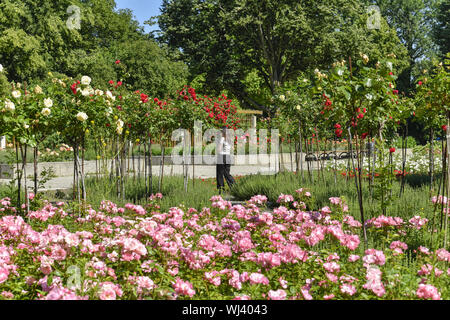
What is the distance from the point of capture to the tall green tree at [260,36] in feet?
70.7

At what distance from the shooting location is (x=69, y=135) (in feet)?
17.8

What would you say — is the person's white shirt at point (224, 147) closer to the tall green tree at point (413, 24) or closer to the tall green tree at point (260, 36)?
the tall green tree at point (260, 36)

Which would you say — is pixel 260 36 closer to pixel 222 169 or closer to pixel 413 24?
pixel 222 169

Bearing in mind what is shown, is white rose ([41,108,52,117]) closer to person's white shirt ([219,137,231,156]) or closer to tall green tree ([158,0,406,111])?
person's white shirt ([219,137,231,156])

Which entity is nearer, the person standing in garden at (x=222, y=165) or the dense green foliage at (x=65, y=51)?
the person standing in garden at (x=222, y=165)

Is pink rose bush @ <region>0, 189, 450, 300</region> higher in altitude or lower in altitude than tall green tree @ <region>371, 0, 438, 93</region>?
lower

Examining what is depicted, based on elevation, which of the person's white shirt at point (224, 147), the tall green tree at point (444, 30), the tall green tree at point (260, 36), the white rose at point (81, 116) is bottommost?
the person's white shirt at point (224, 147)

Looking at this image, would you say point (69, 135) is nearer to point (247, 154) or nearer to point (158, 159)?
point (158, 159)

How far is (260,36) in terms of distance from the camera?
2364 cm

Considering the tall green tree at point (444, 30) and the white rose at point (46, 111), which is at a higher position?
the tall green tree at point (444, 30)

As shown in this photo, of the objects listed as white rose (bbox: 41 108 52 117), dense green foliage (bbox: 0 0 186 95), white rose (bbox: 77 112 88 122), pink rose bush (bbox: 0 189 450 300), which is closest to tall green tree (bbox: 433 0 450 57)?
dense green foliage (bbox: 0 0 186 95)

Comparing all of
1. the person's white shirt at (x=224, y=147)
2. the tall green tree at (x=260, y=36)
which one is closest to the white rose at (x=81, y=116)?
the person's white shirt at (x=224, y=147)

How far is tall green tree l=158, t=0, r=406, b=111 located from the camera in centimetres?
2155

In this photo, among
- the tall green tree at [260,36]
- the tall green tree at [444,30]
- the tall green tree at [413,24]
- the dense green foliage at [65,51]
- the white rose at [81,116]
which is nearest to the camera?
the white rose at [81,116]
